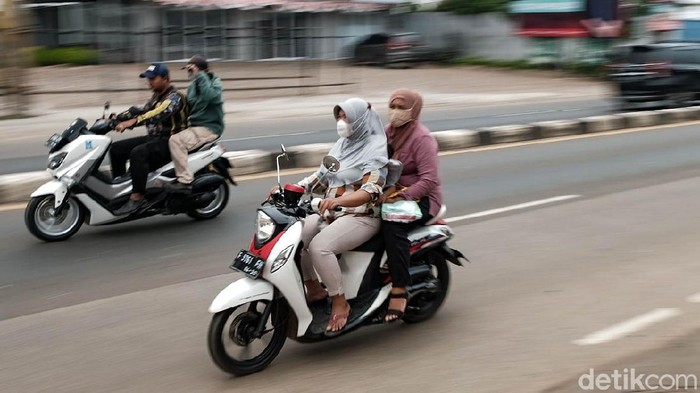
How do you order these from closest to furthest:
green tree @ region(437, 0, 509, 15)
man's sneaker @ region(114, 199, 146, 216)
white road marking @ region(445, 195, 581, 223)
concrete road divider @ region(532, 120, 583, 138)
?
1. man's sneaker @ region(114, 199, 146, 216)
2. white road marking @ region(445, 195, 581, 223)
3. concrete road divider @ region(532, 120, 583, 138)
4. green tree @ region(437, 0, 509, 15)

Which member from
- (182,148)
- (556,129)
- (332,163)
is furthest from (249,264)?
(556,129)

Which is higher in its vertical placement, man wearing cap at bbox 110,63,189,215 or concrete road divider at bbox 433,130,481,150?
man wearing cap at bbox 110,63,189,215

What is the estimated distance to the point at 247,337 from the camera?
15.4 feet

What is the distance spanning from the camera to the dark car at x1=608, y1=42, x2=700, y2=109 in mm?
19672

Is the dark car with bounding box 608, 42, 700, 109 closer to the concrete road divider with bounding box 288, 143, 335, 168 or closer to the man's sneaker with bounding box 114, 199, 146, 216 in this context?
the concrete road divider with bounding box 288, 143, 335, 168

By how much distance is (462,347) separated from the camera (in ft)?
17.1

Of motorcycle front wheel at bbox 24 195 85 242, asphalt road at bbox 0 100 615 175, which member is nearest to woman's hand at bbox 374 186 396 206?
motorcycle front wheel at bbox 24 195 85 242

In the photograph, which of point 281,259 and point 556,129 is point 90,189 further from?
point 556,129

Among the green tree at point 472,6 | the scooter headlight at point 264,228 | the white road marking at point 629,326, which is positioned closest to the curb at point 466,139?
the scooter headlight at point 264,228

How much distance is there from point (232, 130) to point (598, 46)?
21759mm

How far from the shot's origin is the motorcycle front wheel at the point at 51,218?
7.57 m

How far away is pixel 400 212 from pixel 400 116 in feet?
1.77

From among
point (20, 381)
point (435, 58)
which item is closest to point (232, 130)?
point (20, 381)

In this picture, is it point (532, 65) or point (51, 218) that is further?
point (532, 65)
